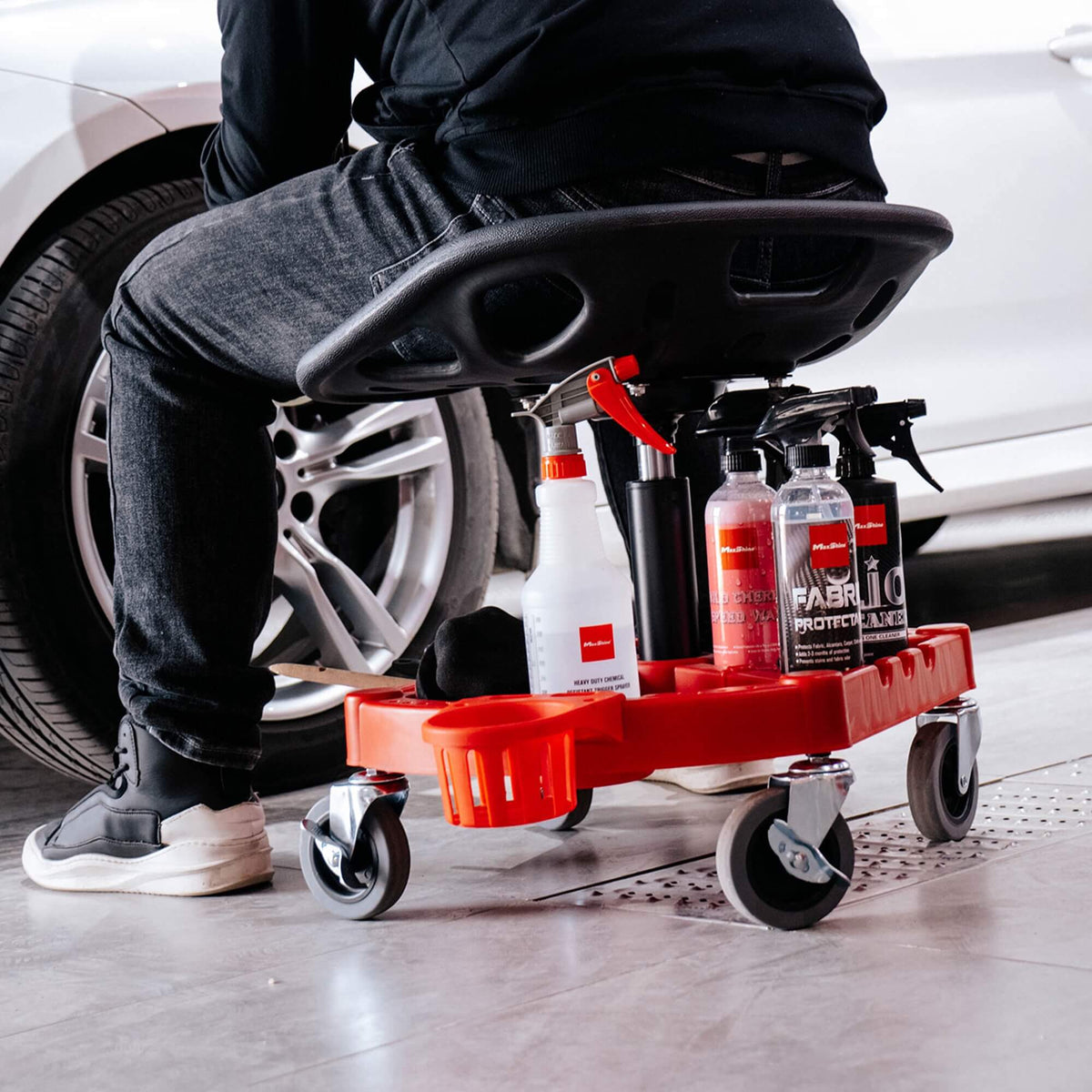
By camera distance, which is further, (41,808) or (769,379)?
(41,808)

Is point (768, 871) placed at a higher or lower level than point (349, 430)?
lower

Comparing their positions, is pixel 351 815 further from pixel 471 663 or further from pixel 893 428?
pixel 893 428

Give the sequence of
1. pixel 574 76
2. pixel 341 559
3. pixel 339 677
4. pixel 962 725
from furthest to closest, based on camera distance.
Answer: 1. pixel 341 559
2. pixel 339 677
3. pixel 962 725
4. pixel 574 76

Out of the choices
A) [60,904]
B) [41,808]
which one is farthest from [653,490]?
[41,808]

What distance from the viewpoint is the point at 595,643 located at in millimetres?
1460

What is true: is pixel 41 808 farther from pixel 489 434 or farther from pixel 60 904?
pixel 489 434

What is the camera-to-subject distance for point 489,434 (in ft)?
7.79

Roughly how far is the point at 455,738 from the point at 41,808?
1.12 metres

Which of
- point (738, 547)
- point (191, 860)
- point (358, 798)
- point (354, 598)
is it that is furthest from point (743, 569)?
point (354, 598)

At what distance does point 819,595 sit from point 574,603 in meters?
0.23

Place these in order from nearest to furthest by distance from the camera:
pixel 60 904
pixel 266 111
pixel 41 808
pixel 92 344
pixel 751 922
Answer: pixel 751 922 < pixel 266 111 < pixel 60 904 < pixel 92 344 < pixel 41 808

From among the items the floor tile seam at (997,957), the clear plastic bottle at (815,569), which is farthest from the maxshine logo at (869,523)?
the floor tile seam at (997,957)

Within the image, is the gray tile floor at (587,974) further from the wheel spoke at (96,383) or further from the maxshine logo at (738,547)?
the wheel spoke at (96,383)

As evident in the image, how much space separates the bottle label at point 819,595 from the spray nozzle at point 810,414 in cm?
9
